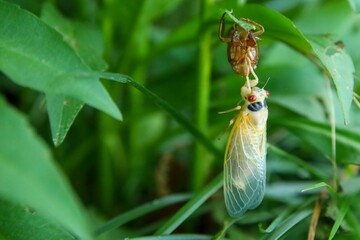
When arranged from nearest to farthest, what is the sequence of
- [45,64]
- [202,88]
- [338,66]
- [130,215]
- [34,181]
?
[34,181], [45,64], [338,66], [130,215], [202,88]

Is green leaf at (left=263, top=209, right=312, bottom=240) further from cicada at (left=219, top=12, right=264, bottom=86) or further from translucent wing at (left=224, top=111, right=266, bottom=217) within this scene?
cicada at (left=219, top=12, right=264, bottom=86)

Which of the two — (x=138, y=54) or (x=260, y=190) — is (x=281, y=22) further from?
(x=138, y=54)

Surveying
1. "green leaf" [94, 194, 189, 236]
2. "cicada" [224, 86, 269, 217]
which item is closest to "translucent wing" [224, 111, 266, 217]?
"cicada" [224, 86, 269, 217]

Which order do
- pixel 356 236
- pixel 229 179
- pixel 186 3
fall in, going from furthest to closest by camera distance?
pixel 186 3
pixel 229 179
pixel 356 236

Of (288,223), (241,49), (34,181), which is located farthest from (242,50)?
(34,181)

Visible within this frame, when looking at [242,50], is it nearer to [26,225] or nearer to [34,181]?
[26,225]

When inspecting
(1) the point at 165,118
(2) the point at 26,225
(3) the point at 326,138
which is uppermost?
(2) the point at 26,225

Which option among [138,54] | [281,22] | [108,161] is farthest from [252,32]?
[108,161]
